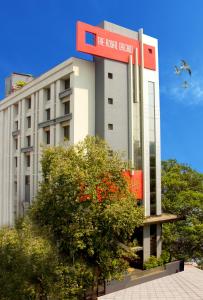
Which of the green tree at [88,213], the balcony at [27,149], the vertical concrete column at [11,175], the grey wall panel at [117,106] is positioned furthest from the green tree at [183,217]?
the vertical concrete column at [11,175]

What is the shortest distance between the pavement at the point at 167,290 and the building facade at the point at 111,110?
3339 millimetres

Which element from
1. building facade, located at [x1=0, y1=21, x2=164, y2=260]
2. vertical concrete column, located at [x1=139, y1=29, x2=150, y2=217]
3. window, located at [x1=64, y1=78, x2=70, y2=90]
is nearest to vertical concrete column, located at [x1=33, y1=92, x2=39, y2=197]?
building facade, located at [x1=0, y1=21, x2=164, y2=260]

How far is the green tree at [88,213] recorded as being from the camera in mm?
18188

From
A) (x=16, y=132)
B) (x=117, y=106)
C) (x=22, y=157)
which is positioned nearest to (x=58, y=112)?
(x=117, y=106)

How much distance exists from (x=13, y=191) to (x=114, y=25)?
21.0 meters

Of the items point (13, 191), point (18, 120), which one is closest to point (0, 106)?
point (18, 120)

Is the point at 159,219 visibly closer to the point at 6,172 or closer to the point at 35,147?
the point at 35,147

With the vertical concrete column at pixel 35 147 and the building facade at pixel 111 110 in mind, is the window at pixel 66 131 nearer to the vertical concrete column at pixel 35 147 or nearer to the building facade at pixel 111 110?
the building facade at pixel 111 110

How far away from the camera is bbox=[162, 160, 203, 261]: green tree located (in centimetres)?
3525

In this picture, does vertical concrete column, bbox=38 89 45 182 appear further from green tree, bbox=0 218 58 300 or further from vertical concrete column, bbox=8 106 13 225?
green tree, bbox=0 218 58 300

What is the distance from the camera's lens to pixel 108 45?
96.2 ft

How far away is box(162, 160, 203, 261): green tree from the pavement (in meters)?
5.98

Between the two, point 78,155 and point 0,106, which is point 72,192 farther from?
point 0,106

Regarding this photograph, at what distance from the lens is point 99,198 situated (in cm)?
1902
